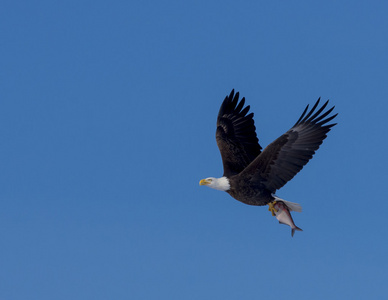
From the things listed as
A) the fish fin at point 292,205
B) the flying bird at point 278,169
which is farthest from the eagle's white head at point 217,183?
the fish fin at point 292,205

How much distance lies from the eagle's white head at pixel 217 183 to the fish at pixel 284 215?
1.06 meters

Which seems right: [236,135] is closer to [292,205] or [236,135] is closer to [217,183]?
[217,183]

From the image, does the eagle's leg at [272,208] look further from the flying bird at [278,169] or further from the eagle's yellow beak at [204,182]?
the eagle's yellow beak at [204,182]

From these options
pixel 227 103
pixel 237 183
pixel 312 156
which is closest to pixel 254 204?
pixel 237 183

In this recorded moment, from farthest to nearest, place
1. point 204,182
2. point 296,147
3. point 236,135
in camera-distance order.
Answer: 1. point 236,135
2. point 204,182
3. point 296,147

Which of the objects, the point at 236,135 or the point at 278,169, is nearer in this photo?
the point at 278,169

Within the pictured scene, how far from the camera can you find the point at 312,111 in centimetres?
1355

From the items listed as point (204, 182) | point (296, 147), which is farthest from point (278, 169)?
point (204, 182)

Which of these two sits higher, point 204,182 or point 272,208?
point 204,182

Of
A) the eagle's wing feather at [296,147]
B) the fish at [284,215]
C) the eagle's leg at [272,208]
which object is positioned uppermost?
the eagle's wing feather at [296,147]

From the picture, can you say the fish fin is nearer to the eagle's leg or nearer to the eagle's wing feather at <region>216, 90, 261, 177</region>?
the eagle's leg

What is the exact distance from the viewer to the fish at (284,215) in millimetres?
14055

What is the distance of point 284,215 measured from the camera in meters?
14.1

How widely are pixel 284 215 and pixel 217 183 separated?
1.47 metres
